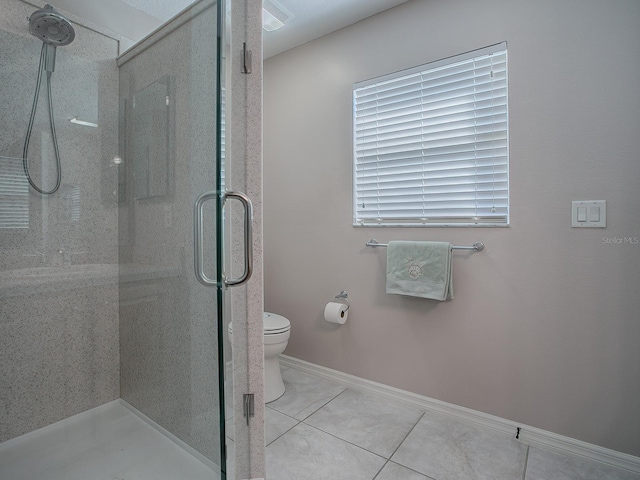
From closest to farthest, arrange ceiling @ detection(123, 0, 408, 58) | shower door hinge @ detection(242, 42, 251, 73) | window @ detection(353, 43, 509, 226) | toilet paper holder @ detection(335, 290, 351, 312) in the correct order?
shower door hinge @ detection(242, 42, 251, 73) → window @ detection(353, 43, 509, 226) → ceiling @ detection(123, 0, 408, 58) → toilet paper holder @ detection(335, 290, 351, 312)

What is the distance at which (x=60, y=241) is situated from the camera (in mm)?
1162

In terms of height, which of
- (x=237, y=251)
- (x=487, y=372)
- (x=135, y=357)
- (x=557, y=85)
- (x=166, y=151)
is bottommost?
(x=487, y=372)

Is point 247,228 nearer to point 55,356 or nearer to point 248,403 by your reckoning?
point 248,403

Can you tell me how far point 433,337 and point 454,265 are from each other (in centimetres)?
42

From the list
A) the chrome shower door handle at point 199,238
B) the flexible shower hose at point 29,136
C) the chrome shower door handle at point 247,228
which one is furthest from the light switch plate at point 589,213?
the flexible shower hose at point 29,136

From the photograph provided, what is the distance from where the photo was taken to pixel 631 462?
4.78ft

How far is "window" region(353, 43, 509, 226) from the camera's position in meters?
1.75

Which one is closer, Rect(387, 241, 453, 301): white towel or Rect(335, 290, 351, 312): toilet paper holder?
Rect(387, 241, 453, 301): white towel

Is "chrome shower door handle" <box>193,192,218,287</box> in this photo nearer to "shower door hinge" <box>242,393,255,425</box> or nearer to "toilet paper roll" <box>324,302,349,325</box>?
"shower door hinge" <box>242,393,255,425</box>

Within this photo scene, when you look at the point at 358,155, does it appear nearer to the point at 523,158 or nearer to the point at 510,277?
the point at 523,158

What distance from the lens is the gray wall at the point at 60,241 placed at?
1092 mm

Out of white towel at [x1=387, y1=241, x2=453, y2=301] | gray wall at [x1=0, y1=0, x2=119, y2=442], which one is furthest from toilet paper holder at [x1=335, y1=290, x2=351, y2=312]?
gray wall at [x1=0, y1=0, x2=119, y2=442]

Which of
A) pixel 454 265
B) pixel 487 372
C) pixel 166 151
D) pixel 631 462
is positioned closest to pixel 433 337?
pixel 487 372

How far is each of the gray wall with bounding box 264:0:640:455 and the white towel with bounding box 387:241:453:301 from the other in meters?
0.10
